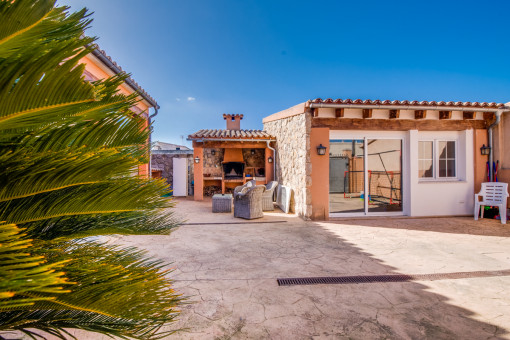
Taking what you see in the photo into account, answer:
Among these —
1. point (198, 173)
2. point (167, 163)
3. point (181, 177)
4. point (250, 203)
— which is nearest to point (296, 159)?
point (250, 203)

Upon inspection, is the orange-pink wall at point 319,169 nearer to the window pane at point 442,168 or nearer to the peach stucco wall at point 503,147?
the window pane at point 442,168

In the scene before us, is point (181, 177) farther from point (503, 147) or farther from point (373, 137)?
point (503, 147)

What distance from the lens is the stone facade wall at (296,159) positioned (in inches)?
250

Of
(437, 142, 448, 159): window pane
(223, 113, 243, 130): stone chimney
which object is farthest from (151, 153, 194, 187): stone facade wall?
(437, 142, 448, 159): window pane

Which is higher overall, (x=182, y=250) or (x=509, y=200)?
(x=509, y=200)

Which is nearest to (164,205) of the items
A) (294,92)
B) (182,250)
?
(182,250)

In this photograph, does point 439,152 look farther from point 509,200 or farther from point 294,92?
point 294,92

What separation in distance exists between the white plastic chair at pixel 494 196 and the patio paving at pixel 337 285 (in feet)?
2.18

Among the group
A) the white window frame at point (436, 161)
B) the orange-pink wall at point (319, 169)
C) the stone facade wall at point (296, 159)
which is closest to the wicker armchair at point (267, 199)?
the stone facade wall at point (296, 159)

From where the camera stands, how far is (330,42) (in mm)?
11398

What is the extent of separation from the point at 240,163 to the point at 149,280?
10462 mm

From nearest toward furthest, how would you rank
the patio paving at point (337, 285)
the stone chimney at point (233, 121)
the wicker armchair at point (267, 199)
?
A: the patio paving at point (337, 285) → the wicker armchair at point (267, 199) → the stone chimney at point (233, 121)

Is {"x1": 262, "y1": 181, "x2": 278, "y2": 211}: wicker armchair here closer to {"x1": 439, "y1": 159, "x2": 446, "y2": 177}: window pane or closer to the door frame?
the door frame

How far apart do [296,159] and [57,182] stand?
260 inches
